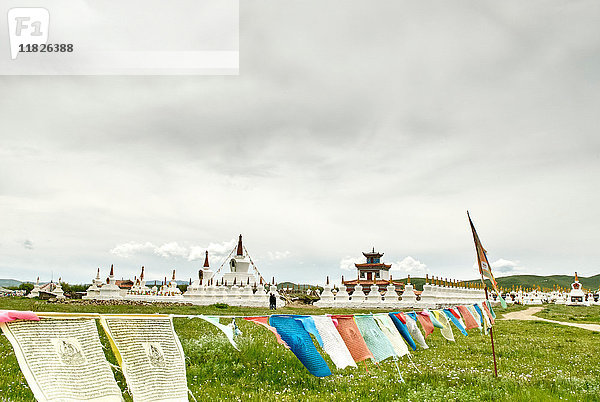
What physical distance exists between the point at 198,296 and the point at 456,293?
98.1 ft

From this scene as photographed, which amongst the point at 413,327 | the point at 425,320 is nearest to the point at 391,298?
the point at 425,320

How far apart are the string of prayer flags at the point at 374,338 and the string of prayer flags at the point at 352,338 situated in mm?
234

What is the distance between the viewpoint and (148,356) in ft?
19.1

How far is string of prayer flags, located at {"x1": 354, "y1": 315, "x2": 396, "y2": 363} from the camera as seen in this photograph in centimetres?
907

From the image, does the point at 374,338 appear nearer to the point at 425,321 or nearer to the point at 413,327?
the point at 413,327

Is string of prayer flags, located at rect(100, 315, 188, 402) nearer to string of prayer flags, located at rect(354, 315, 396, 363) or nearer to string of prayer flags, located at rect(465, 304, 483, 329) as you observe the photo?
string of prayer flags, located at rect(354, 315, 396, 363)

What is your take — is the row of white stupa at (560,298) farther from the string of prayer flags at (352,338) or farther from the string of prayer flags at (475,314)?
the string of prayer flags at (352,338)

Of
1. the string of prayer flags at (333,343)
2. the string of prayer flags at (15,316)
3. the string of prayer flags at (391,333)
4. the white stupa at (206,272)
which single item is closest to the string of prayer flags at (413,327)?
the string of prayer flags at (391,333)

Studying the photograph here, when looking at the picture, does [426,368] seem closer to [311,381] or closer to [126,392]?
[311,381]

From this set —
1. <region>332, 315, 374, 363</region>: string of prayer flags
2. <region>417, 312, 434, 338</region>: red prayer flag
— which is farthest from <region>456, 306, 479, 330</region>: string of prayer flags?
<region>332, 315, 374, 363</region>: string of prayer flags

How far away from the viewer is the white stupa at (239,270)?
2422 inches

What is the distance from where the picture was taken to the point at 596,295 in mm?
66562

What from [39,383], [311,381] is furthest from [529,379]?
[39,383]

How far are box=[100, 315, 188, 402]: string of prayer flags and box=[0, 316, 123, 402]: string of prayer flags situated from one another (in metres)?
0.22
